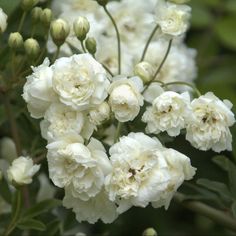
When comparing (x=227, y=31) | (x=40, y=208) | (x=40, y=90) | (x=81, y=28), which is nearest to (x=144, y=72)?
(x=81, y=28)

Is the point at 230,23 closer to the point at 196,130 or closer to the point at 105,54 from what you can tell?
the point at 105,54

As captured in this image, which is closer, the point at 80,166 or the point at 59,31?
the point at 80,166

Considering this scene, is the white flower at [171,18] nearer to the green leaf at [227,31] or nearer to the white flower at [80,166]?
the white flower at [80,166]

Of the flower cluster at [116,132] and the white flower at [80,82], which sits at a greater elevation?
the white flower at [80,82]

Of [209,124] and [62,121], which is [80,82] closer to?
[62,121]

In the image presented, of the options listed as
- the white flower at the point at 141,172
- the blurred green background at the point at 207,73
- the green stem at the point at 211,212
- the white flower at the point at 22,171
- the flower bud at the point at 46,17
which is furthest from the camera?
the blurred green background at the point at 207,73

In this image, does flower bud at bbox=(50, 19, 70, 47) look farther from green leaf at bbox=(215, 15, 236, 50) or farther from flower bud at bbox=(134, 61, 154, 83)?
green leaf at bbox=(215, 15, 236, 50)

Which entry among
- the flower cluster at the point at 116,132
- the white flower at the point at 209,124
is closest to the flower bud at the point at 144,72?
the flower cluster at the point at 116,132
